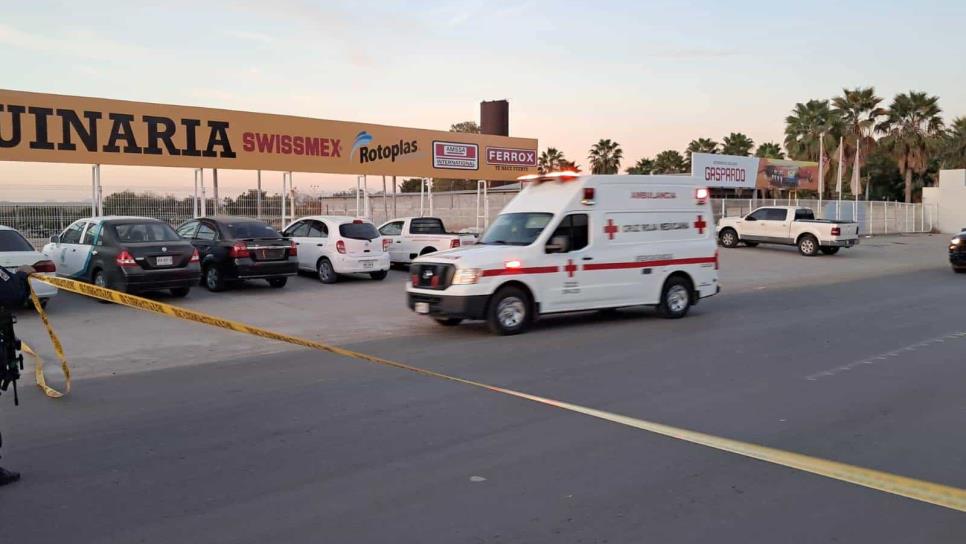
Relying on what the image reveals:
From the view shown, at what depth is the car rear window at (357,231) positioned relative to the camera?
18577mm

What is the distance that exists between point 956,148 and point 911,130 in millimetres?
11012

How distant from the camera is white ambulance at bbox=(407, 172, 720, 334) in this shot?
37.2 feet

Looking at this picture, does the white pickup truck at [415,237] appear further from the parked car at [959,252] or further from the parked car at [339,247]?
the parked car at [959,252]

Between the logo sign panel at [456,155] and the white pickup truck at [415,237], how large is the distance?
Result: 4.92 meters

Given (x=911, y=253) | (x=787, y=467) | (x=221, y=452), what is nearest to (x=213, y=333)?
(x=221, y=452)

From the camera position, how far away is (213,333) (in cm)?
1183

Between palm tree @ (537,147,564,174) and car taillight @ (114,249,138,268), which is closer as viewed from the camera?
car taillight @ (114,249,138,268)

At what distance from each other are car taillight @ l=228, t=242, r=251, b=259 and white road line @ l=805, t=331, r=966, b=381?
38.4 feet

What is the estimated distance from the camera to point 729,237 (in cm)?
3275

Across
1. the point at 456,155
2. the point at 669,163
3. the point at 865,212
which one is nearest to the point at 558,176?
the point at 456,155

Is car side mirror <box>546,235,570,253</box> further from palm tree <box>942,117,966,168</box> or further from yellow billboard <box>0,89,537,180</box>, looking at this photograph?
palm tree <box>942,117,966,168</box>

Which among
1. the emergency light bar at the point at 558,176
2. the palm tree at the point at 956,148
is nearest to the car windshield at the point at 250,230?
the emergency light bar at the point at 558,176

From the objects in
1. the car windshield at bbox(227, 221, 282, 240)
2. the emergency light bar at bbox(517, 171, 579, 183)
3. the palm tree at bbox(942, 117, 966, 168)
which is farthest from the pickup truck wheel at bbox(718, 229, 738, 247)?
the palm tree at bbox(942, 117, 966, 168)

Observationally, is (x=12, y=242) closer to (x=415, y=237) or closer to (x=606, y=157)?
(x=415, y=237)
